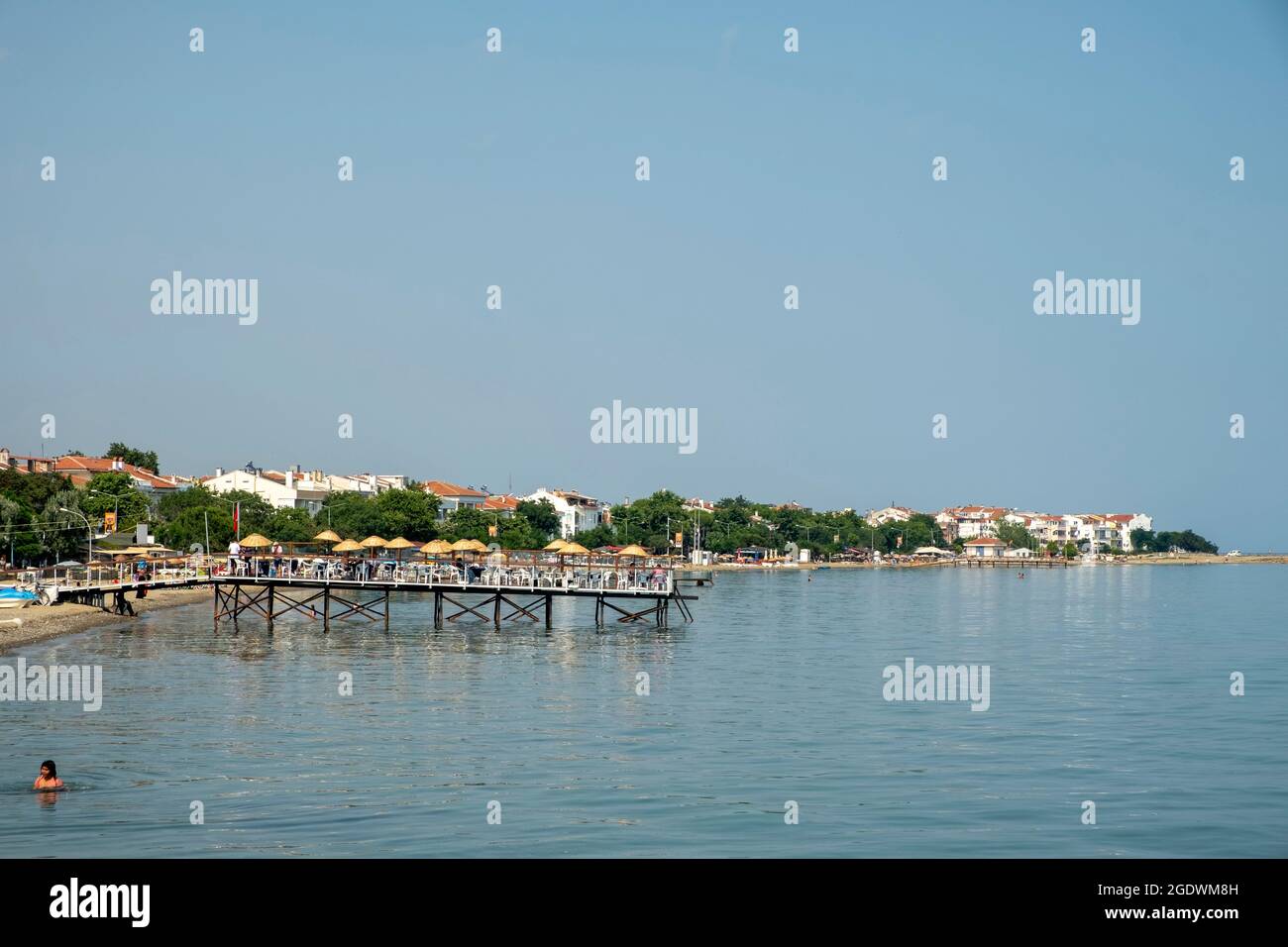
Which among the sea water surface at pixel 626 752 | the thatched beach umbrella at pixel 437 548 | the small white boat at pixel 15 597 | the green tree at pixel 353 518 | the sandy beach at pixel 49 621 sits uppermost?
the green tree at pixel 353 518

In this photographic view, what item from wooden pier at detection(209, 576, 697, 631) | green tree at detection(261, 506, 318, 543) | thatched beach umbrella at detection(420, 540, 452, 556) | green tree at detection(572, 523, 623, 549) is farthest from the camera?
green tree at detection(572, 523, 623, 549)

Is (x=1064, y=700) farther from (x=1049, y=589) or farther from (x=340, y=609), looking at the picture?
(x=1049, y=589)

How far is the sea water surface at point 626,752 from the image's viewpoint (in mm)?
20562

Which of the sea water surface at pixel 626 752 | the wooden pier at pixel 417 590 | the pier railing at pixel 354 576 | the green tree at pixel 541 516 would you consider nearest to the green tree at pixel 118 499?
the wooden pier at pixel 417 590

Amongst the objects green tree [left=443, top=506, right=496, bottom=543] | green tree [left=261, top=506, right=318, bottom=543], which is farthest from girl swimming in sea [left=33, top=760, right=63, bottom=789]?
green tree [left=443, top=506, right=496, bottom=543]

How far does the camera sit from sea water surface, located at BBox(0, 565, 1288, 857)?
20562 millimetres

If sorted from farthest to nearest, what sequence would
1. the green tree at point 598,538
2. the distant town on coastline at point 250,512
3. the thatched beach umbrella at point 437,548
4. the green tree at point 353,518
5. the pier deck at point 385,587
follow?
the green tree at point 598,538 < the green tree at point 353,518 < the distant town on coastline at point 250,512 < the thatched beach umbrella at point 437,548 < the pier deck at point 385,587

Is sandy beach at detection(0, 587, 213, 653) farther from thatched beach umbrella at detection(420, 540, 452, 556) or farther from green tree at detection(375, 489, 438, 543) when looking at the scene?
green tree at detection(375, 489, 438, 543)

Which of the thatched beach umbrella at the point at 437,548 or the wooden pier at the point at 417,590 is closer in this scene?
the wooden pier at the point at 417,590

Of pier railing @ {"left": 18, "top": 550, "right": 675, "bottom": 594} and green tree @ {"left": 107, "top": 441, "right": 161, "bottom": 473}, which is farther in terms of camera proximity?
green tree @ {"left": 107, "top": 441, "right": 161, "bottom": 473}

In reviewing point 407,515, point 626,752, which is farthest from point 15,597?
point 407,515

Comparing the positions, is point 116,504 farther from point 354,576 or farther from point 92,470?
point 354,576

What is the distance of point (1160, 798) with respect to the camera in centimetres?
2447

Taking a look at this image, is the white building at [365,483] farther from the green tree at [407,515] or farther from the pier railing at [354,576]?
the pier railing at [354,576]
